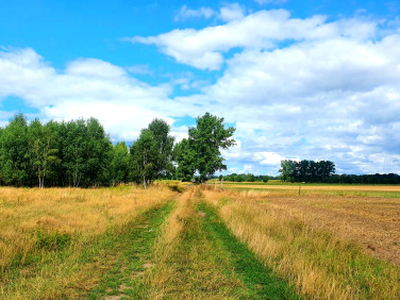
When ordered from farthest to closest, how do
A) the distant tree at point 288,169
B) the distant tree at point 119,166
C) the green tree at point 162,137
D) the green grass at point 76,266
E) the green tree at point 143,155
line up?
the distant tree at point 288,169 < the distant tree at point 119,166 < the green tree at point 162,137 < the green tree at point 143,155 < the green grass at point 76,266

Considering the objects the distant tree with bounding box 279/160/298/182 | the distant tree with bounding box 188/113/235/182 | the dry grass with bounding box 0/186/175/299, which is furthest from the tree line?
the distant tree with bounding box 279/160/298/182

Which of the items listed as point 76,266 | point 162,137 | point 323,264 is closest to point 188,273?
point 76,266

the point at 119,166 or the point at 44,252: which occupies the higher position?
the point at 119,166

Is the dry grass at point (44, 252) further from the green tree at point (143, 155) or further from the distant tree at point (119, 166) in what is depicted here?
the distant tree at point (119, 166)

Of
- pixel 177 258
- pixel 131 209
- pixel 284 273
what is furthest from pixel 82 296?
pixel 131 209

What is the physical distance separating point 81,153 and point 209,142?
26.4 m

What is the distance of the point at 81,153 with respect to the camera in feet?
177

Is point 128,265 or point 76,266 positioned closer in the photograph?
point 76,266

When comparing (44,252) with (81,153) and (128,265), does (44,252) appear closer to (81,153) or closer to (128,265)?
(128,265)

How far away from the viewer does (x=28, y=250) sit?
29.2 feet

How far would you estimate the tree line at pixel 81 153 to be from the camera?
49.3 metres

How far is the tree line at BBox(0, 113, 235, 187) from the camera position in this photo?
49.3 m

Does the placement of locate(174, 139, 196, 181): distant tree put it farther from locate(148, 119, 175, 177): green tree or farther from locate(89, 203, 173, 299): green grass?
locate(89, 203, 173, 299): green grass

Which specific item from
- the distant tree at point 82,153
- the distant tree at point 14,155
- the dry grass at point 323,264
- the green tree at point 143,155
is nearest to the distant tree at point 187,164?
the green tree at point 143,155
